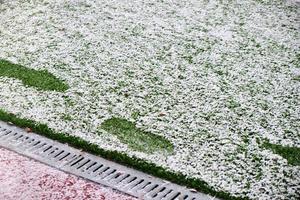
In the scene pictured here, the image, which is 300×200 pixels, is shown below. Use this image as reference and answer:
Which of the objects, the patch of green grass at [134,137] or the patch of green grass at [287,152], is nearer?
the patch of green grass at [287,152]

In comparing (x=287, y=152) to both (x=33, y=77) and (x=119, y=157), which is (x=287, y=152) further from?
(x=33, y=77)

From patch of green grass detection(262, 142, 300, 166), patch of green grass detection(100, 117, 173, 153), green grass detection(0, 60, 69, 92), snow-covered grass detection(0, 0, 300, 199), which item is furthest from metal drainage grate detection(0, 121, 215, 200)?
patch of green grass detection(262, 142, 300, 166)

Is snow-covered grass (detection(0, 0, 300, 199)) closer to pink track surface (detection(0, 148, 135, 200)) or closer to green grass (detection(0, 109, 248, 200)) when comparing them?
green grass (detection(0, 109, 248, 200))

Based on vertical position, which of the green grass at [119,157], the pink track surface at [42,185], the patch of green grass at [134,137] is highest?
the patch of green grass at [134,137]

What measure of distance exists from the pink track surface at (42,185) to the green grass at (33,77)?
5.21 feet

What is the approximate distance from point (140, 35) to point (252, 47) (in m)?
1.90

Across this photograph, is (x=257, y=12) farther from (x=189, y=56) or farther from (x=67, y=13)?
(x=67, y=13)

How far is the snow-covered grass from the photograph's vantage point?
511 cm

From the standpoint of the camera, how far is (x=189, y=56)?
7.30 m

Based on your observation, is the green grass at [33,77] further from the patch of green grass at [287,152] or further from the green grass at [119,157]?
the patch of green grass at [287,152]

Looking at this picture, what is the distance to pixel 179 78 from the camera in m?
6.68

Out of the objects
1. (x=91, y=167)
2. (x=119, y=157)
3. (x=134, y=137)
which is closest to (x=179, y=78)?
(x=134, y=137)

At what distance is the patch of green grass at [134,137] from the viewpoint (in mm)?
5215

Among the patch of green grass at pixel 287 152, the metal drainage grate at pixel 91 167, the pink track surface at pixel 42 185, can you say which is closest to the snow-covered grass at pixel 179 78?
the patch of green grass at pixel 287 152
